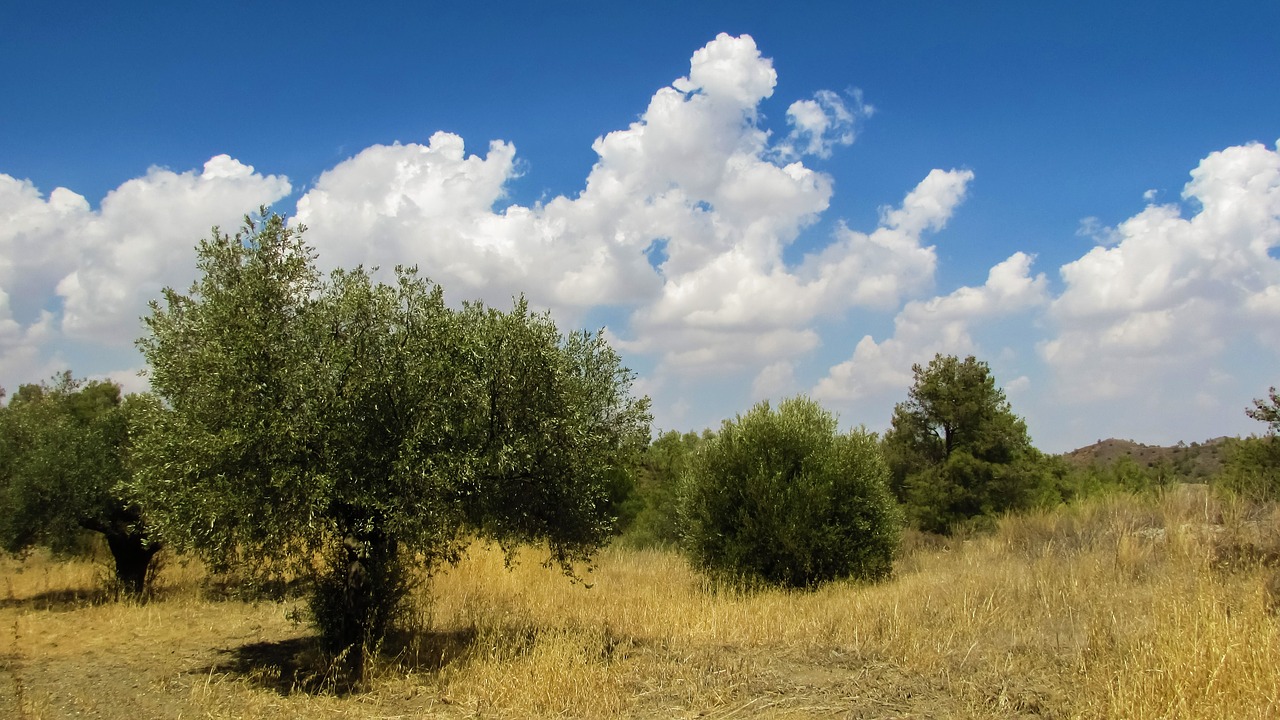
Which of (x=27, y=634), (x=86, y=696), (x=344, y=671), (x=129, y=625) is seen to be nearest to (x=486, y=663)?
(x=344, y=671)

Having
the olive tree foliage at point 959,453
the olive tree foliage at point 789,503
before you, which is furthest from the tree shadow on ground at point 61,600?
the olive tree foliage at point 959,453

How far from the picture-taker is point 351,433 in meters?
11.6

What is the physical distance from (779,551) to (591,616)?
5.96m

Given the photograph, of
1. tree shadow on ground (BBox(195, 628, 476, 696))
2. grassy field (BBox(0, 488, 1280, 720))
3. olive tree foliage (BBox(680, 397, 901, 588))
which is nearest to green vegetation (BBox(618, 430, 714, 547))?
olive tree foliage (BBox(680, 397, 901, 588))

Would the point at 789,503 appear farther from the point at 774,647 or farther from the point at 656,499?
the point at 656,499

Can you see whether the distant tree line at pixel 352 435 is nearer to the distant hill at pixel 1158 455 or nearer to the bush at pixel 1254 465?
the bush at pixel 1254 465

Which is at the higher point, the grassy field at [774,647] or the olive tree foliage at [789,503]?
the olive tree foliage at [789,503]

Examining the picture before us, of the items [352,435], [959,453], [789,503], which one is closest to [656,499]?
[959,453]

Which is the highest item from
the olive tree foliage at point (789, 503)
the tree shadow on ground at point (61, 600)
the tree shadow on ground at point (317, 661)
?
the olive tree foliage at point (789, 503)

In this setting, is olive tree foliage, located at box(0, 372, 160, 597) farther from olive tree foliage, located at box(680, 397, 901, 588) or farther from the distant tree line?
olive tree foliage, located at box(680, 397, 901, 588)

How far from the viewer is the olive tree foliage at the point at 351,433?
36.8ft

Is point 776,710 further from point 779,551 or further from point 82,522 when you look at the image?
point 82,522

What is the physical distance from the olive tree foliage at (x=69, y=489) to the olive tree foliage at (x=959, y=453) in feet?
89.7

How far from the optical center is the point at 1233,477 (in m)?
24.2
